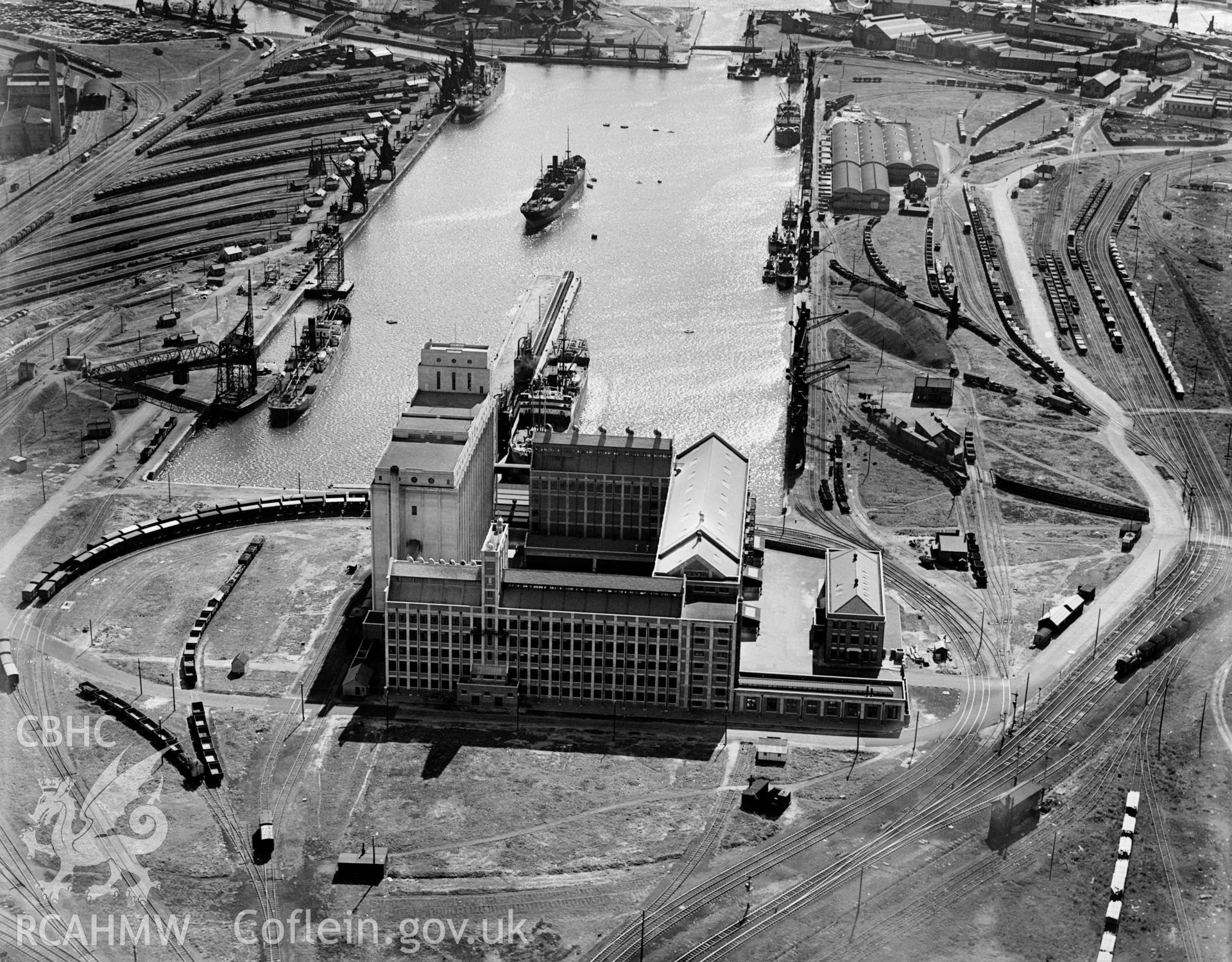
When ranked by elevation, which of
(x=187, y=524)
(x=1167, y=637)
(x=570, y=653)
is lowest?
(x=187, y=524)

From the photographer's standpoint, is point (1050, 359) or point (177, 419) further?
point (1050, 359)

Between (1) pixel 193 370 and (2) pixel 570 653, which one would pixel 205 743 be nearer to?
(2) pixel 570 653

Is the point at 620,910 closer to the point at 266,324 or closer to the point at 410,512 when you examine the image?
the point at 410,512

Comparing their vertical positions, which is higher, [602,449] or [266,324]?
[602,449]

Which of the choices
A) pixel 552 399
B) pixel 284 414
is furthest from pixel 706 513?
pixel 284 414

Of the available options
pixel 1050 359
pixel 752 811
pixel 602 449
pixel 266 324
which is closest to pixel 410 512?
pixel 602 449

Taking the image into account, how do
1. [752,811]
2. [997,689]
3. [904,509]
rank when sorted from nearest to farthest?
1. [752,811]
2. [997,689]
3. [904,509]
